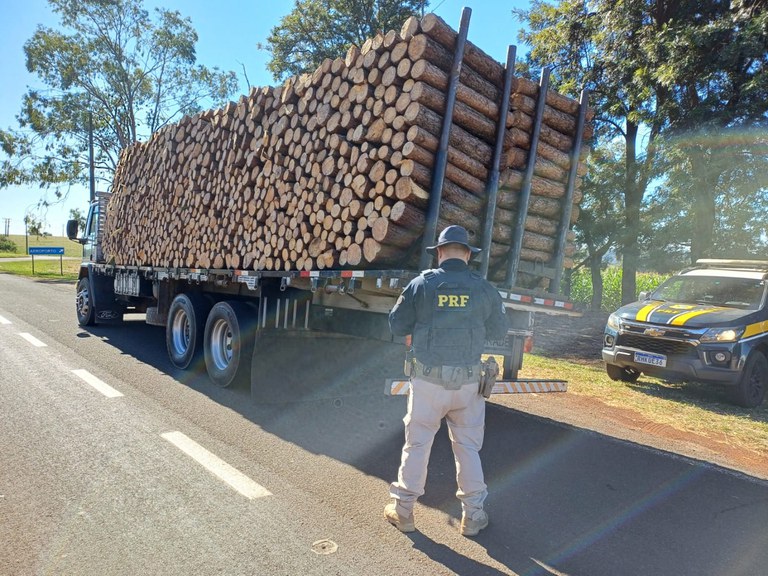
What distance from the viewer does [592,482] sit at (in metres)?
4.33

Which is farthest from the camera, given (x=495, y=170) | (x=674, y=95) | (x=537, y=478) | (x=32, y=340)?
(x=674, y=95)

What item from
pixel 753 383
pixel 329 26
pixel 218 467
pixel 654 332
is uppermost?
pixel 329 26

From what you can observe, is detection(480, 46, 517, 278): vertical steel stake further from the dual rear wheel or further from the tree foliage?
the tree foliage

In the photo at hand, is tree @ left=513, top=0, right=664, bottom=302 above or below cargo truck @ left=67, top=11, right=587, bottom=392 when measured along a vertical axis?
above

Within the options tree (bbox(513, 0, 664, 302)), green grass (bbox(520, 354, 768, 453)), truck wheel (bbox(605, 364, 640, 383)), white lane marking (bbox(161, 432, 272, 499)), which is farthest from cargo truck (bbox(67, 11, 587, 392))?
tree (bbox(513, 0, 664, 302))

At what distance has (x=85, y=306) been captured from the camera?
11219 mm

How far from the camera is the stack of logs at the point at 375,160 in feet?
15.1

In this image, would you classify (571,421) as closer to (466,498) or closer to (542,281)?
(542,281)

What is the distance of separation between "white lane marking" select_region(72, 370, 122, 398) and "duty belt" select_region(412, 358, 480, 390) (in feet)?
13.5

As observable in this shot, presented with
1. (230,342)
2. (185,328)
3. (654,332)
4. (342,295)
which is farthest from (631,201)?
(230,342)

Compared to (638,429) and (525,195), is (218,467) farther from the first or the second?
(638,429)

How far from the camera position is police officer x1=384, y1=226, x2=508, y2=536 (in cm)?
333

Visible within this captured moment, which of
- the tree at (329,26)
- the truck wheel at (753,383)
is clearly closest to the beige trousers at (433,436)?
the truck wheel at (753,383)

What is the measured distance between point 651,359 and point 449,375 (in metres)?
5.54
